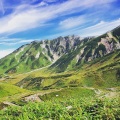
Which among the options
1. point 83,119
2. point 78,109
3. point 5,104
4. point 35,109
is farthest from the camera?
point 5,104

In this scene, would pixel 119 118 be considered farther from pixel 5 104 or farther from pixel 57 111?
pixel 5 104

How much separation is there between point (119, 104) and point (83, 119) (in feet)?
19.8

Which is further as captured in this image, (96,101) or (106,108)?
(96,101)

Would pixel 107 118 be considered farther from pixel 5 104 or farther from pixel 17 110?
pixel 5 104

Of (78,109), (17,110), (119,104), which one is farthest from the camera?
(17,110)

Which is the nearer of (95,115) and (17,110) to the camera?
(95,115)

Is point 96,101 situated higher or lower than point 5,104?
higher

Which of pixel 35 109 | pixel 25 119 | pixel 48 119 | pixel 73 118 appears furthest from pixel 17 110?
pixel 73 118

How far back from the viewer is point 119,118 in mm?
35750

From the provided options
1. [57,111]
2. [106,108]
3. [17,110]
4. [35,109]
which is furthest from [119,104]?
[17,110]

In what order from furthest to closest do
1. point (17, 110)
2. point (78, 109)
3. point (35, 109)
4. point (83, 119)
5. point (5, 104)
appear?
point (5, 104) → point (17, 110) → point (35, 109) → point (78, 109) → point (83, 119)

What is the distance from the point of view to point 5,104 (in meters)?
200

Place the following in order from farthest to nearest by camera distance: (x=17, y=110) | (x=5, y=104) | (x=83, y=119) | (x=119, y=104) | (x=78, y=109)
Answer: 1. (x=5, y=104)
2. (x=17, y=110)
3. (x=78, y=109)
4. (x=119, y=104)
5. (x=83, y=119)

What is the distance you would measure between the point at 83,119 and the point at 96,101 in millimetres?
7389
